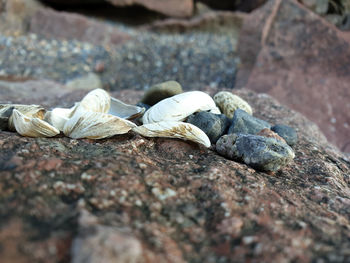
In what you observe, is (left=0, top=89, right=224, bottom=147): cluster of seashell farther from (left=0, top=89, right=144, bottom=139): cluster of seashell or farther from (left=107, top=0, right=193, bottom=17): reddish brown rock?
(left=107, top=0, right=193, bottom=17): reddish brown rock

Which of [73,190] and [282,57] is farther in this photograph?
[282,57]

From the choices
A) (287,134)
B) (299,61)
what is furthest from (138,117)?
(299,61)

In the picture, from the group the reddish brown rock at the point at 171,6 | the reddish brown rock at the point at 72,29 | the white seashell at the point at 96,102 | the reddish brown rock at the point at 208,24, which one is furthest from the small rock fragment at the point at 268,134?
the reddish brown rock at the point at 171,6

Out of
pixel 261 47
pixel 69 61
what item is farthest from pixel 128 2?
pixel 261 47

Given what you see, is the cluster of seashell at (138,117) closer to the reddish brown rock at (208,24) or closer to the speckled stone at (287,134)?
the speckled stone at (287,134)

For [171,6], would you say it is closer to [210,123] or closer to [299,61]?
[299,61]

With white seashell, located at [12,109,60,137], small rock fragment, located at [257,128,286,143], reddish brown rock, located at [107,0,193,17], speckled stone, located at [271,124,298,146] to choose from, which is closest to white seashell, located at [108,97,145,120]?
white seashell, located at [12,109,60,137]

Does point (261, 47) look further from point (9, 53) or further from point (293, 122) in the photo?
point (9, 53)
